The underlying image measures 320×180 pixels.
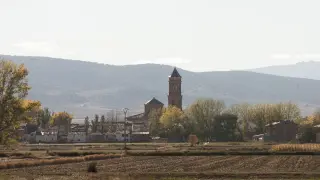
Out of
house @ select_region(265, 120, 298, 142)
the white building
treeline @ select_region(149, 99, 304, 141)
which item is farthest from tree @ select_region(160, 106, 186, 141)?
house @ select_region(265, 120, 298, 142)

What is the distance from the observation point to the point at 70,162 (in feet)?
225

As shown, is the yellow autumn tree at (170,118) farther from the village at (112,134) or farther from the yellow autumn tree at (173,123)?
the village at (112,134)

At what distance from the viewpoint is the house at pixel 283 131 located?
15762cm

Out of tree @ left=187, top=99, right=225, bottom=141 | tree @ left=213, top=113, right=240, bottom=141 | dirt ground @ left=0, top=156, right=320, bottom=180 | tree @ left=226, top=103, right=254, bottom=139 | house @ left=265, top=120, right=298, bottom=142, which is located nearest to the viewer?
dirt ground @ left=0, top=156, right=320, bottom=180

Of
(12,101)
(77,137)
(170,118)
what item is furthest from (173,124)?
(12,101)

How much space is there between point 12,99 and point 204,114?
343 ft

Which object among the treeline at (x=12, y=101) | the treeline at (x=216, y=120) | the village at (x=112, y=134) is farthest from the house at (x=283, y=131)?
the treeline at (x=12, y=101)

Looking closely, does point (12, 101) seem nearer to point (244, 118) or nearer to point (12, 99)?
point (12, 99)

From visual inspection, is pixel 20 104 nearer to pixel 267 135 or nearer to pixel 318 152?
pixel 318 152

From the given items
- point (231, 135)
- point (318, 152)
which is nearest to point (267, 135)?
point (231, 135)

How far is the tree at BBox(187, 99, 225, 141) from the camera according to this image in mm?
163000

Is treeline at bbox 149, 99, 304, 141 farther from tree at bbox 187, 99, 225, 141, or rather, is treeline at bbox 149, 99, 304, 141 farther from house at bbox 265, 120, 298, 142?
house at bbox 265, 120, 298, 142

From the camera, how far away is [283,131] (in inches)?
6230

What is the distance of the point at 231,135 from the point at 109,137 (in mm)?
30019
